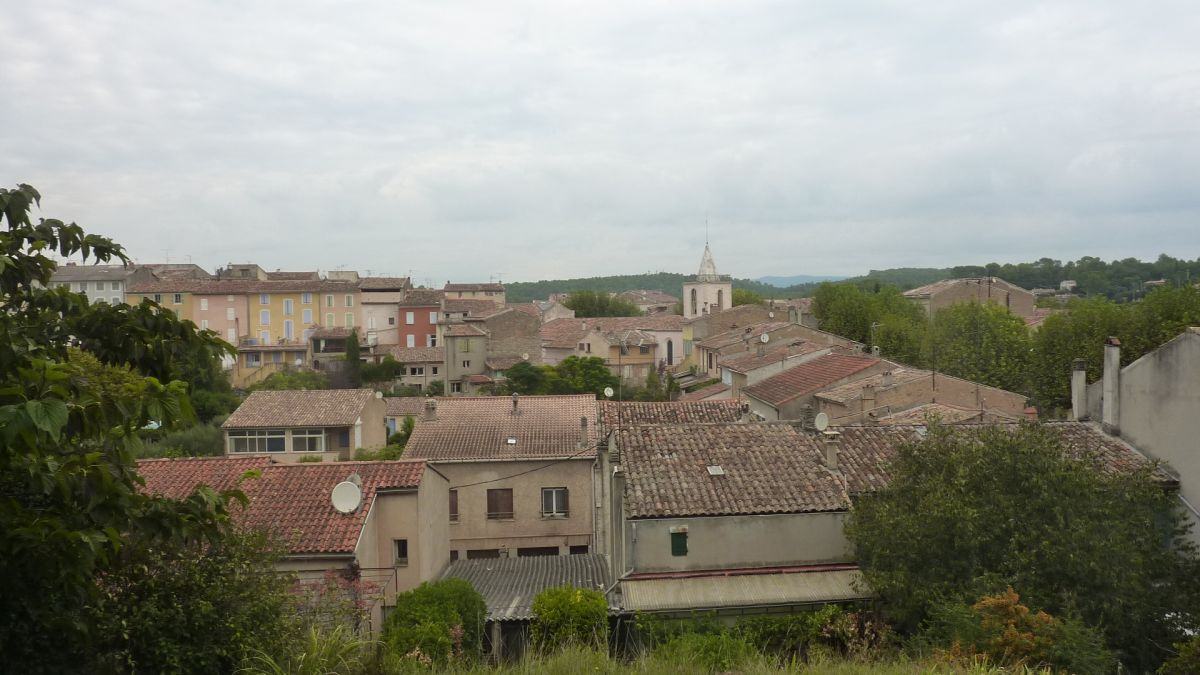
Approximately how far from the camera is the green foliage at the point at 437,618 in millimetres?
14406

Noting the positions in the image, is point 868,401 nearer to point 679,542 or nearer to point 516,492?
point 516,492

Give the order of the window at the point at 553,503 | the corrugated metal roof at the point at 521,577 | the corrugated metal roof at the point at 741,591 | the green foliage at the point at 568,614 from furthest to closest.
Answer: the window at the point at 553,503 → the corrugated metal roof at the point at 521,577 → the corrugated metal roof at the point at 741,591 → the green foliage at the point at 568,614

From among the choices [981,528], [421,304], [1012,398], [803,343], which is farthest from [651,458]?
[421,304]

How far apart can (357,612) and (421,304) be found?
66.8 metres

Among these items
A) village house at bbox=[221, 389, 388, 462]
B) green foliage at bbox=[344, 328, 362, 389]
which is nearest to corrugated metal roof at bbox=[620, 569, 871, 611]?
village house at bbox=[221, 389, 388, 462]

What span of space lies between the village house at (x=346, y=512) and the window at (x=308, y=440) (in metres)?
16.1

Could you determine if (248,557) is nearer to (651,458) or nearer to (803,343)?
(651,458)

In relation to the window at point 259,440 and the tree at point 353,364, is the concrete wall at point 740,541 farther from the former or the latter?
the tree at point 353,364

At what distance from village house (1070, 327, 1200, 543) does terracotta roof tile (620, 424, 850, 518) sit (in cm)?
616

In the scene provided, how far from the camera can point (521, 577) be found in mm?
21297

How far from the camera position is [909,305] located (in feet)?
221

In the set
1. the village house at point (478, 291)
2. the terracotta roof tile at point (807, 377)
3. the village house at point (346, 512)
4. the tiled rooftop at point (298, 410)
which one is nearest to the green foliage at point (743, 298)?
the village house at point (478, 291)

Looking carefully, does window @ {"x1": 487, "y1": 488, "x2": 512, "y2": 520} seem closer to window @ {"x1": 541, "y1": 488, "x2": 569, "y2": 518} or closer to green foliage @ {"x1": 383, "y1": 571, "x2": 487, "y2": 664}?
window @ {"x1": 541, "y1": 488, "x2": 569, "y2": 518}

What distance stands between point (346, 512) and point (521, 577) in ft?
18.4
